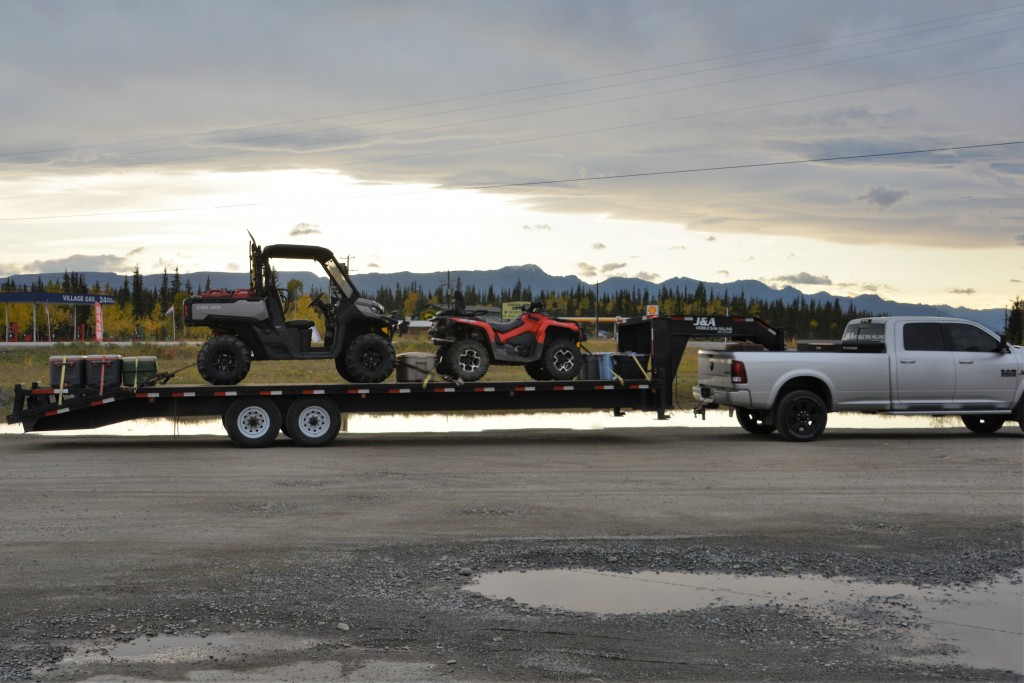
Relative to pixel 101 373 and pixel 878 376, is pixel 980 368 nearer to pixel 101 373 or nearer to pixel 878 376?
pixel 878 376

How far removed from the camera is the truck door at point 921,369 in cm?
1805

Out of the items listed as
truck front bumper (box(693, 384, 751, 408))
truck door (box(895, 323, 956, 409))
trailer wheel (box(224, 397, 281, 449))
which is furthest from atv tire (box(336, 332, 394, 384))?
truck door (box(895, 323, 956, 409))

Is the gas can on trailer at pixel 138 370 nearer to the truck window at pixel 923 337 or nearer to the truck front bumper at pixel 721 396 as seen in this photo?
the truck front bumper at pixel 721 396

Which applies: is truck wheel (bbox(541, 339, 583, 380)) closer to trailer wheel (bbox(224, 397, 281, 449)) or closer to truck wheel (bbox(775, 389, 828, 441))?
truck wheel (bbox(775, 389, 828, 441))

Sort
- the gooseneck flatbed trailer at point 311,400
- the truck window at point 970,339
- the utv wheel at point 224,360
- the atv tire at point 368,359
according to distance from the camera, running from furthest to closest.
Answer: the truck window at point 970,339 < the atv tire at point 368,359 < the utv wheel at point 224,360 < the gooseneck flatbed trailer at point 311,400

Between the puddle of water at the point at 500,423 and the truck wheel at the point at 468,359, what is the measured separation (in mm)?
3099

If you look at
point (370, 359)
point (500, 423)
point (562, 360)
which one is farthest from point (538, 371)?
point (500, 423)

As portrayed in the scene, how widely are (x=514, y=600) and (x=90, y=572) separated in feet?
11.3

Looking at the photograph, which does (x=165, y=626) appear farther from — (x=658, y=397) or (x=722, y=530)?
(x=658, y=397)

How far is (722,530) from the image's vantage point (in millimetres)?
10055

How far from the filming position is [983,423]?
19.6 metres

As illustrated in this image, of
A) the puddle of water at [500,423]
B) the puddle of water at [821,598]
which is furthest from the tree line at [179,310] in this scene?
the puddle of water at [821,598]

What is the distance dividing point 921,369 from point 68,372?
46.3 feet

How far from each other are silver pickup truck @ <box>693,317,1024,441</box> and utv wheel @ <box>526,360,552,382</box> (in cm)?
282
